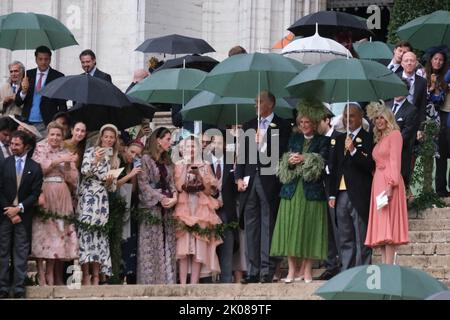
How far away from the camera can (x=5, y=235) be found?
2375cm

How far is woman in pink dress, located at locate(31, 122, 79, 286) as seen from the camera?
79.3 feet

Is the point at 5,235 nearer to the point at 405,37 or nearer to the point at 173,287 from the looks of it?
the point at 173,287

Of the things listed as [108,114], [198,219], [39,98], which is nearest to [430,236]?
[198,219]

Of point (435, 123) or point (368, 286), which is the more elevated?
point (435, 123)

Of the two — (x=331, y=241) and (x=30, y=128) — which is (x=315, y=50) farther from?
(x=331, y=241)

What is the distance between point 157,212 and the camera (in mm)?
24969

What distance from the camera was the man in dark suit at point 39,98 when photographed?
2739cm

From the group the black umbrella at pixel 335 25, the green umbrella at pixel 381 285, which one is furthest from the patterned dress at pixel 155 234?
the green umbrella at pixel 381 285

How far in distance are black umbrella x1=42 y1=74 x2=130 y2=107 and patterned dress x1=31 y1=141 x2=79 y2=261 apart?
123 centimetres

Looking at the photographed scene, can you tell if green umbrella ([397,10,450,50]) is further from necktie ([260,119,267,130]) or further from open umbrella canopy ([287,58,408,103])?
necktie ([260,119,267,130])

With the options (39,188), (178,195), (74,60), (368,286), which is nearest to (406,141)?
(178,195)

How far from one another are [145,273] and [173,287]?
1.45 meters

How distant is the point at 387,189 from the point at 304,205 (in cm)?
95

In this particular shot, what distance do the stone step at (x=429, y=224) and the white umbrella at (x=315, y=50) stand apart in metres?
2.86
